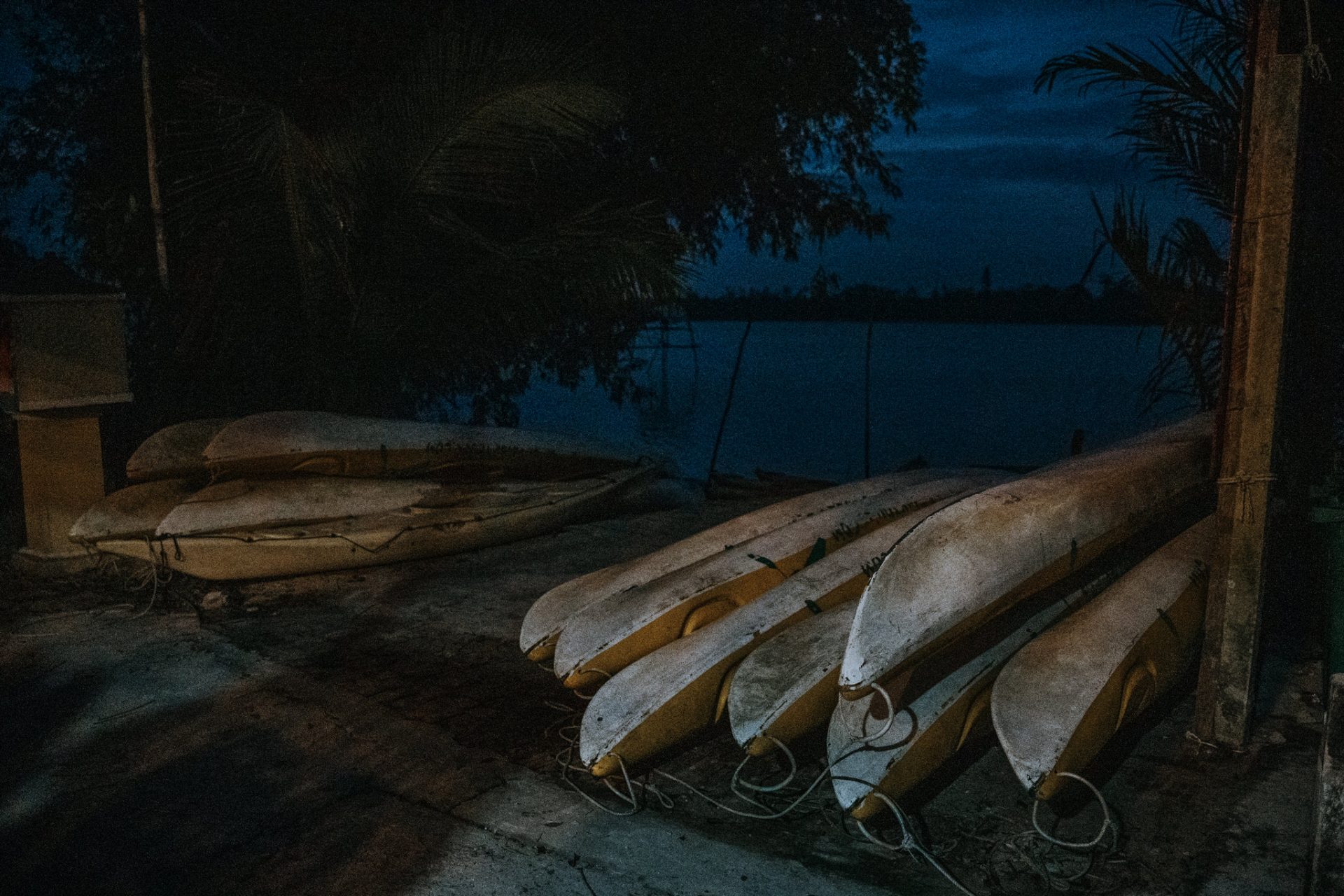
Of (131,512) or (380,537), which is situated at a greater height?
(131,512)

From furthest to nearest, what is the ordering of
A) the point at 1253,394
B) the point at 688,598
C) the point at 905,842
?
the point at 688,598
the point at 1253,394
the point at 905,842

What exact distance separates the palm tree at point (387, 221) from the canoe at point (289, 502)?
1.72 meters

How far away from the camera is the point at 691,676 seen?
375cm

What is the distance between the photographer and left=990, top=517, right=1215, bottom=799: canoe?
3283mm

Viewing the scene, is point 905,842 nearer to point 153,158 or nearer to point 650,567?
point 650,567

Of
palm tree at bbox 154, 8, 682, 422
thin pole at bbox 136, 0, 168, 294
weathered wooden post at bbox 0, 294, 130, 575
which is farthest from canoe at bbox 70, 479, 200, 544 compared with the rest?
thin pole at bbox 136, 0, 168, 294

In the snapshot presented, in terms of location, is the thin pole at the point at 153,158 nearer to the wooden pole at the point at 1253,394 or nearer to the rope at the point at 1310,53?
the wooden pole at the point at 1253,394

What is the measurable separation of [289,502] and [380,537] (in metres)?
0.60

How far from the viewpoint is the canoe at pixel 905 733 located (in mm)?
3334

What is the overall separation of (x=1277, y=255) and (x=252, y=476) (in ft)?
17.7

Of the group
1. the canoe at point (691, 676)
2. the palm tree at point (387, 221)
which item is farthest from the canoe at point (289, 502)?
the canoe at point (691, 676)

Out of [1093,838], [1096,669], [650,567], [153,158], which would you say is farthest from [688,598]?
[153,158]

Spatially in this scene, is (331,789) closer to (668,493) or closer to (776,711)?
(776,711)

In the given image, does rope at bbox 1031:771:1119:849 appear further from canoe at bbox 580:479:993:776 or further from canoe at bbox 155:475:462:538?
canoe at bbox 155:475:462:538
